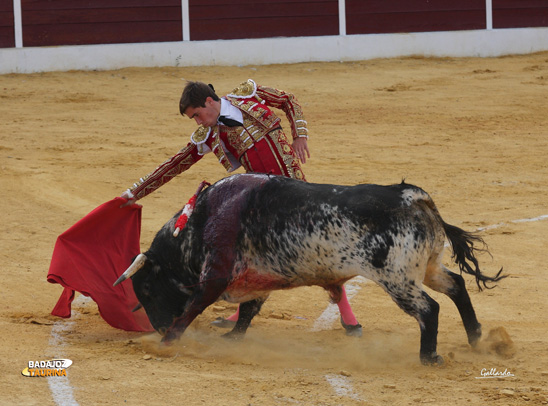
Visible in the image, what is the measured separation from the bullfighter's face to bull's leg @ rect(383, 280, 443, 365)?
111 centimetres

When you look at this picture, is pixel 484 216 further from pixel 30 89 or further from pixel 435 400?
pixel 30 89

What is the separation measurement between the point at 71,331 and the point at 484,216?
10.3 ft

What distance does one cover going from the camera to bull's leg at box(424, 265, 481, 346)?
148 inches

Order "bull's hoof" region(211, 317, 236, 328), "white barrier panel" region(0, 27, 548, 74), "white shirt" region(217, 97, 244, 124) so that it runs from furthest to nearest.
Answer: "white barrier panel" region(0, 27, 548, 74) < "bull's hoof" region(211, 317, 236, 328) < "white shirt" region(217, 97, 244, 124)

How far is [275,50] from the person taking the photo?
11.5 meters

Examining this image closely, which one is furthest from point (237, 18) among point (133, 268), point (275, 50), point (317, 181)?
point (133, 268)

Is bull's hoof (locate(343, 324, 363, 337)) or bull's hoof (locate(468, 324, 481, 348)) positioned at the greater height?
bull's hoof (locate(468, 324, 481, 348))

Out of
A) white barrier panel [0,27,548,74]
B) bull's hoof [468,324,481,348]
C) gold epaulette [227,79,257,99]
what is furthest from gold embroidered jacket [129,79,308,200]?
white barrier panel [0,27,548,74]

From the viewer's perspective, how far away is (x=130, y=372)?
3.45 metres

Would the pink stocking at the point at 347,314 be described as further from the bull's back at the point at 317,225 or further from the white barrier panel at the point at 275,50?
the white barrier panel at the point at 275,50

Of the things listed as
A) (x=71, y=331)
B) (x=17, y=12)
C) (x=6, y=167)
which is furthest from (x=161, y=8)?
(x=71, y=331)

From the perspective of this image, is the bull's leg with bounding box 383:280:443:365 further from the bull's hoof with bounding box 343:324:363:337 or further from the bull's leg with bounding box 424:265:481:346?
the bull's hoof with bounding box 343:324:363:337

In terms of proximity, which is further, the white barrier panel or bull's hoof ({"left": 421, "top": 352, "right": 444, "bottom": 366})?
the white barrier panel

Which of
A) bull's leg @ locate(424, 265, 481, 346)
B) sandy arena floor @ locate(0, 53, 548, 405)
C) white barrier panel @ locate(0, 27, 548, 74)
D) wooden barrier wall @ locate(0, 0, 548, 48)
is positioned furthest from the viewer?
wooden barrier wall @ locate(0, 0, 548, 48)
